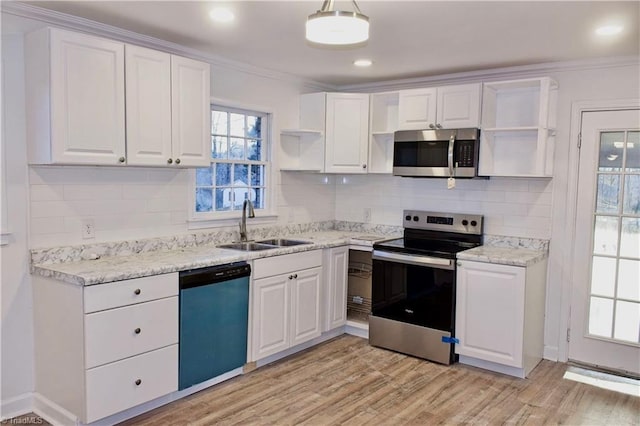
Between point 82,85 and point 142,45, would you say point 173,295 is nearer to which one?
point 82,85

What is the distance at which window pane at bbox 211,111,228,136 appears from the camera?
403 centimetres

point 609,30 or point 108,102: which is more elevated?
point 609,30

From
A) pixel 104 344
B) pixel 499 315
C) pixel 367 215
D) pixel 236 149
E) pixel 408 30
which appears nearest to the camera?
pixel 104 344

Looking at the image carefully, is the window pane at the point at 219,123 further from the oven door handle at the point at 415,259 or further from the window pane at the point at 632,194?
the window pane at the point at 632,194

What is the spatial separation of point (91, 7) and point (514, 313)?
335cm

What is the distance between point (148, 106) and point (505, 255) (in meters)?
2.70

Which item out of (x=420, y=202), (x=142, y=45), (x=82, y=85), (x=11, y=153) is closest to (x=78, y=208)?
(x=11, y=153)

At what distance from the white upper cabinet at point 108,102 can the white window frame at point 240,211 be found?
48 cm

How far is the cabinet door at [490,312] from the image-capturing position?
11.9ft

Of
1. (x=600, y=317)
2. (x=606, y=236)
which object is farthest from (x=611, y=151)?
(x=600, y=317)

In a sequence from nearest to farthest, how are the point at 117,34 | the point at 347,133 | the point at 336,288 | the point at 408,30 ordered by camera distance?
the point at 408,30 < the point at 117,34 < the point at 336,288 < the point at 347,133

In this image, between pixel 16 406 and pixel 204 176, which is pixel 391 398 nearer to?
pixel 204 176

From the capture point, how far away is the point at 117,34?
326 cm

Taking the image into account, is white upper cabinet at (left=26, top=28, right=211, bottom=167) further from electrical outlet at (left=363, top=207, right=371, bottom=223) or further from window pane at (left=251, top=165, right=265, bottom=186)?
electrical outlet at (left=363, top=207, right=371, bottom=223)
